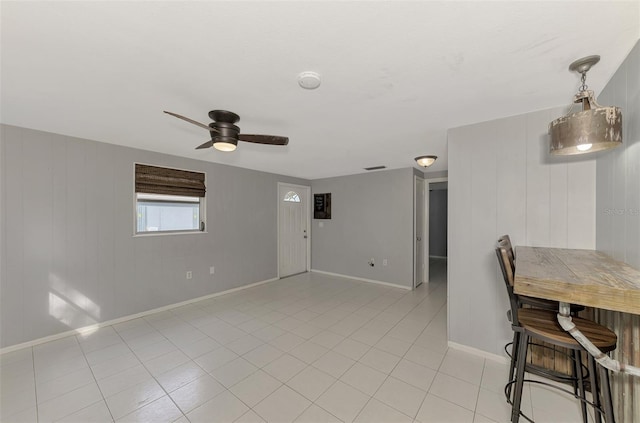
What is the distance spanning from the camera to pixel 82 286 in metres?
2.91

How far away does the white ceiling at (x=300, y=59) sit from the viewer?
3.57 ft

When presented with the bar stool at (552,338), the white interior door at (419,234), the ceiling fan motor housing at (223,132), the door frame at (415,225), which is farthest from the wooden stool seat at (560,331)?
the white interior door at (419,234)

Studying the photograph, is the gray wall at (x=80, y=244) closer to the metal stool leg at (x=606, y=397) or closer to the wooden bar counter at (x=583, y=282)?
the wooden bar counter at (x=583, y=282)

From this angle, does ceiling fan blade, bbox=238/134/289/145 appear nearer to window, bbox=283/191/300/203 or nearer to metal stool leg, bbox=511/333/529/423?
metal stool leg, bbox=511/333/529/423

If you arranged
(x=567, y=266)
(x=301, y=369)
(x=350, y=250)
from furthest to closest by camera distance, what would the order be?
(x=350, y=250) < (x=301, y=369) < (x=567, y=266)

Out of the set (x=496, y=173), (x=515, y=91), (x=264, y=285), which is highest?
(x=515, y=91)

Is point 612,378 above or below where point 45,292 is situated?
below

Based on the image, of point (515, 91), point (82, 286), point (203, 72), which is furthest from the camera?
point (82, 286)

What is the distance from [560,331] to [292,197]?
4.91 metres

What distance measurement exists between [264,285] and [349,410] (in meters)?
3.38

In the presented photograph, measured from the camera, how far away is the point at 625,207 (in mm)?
1463

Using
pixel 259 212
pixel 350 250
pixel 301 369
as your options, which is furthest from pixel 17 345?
pixel 350 250

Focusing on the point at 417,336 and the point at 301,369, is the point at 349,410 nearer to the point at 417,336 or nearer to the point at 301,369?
the point at 301,369

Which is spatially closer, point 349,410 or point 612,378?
point 612,378
